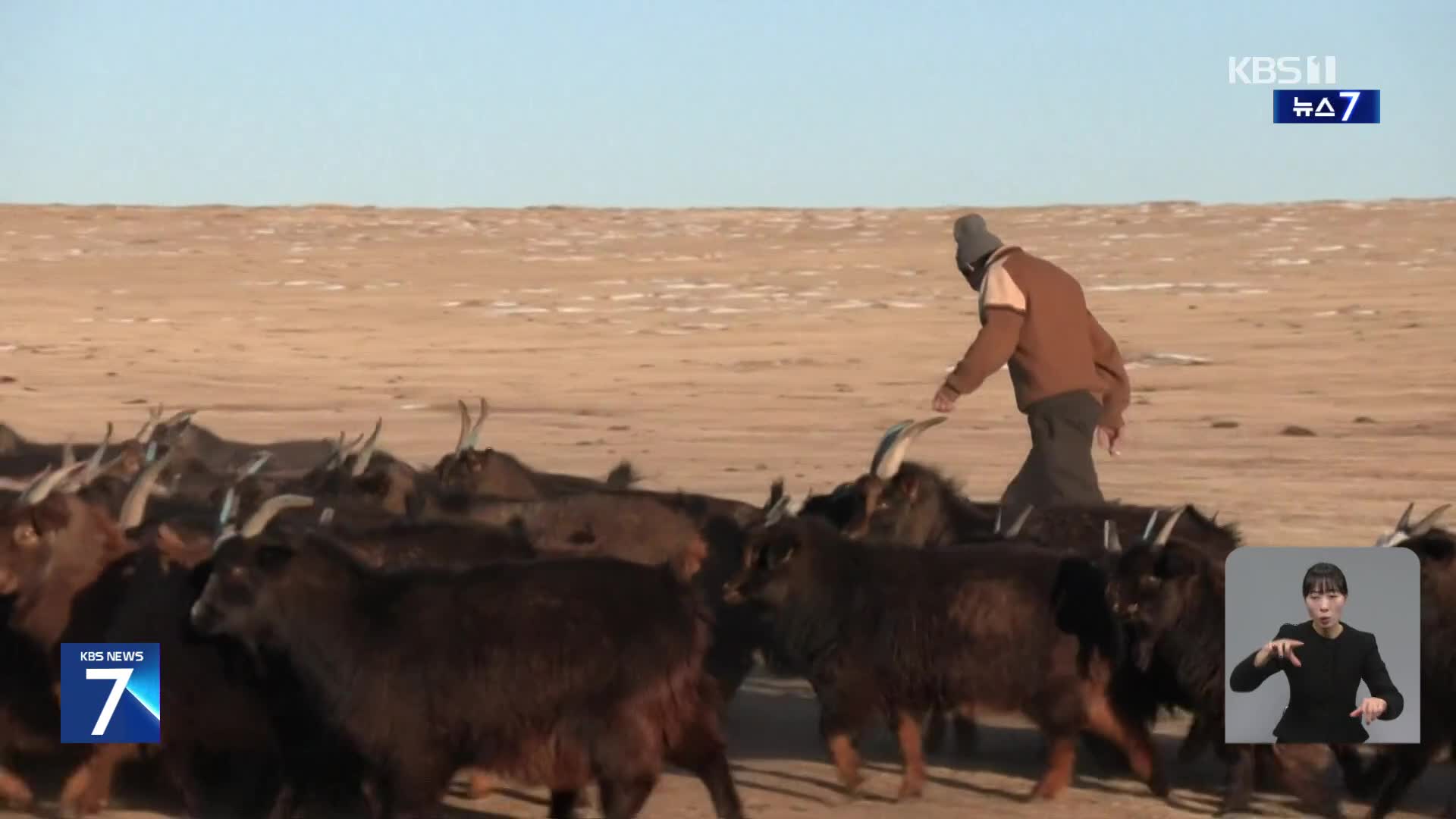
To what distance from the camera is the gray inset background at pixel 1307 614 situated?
8.43 metres

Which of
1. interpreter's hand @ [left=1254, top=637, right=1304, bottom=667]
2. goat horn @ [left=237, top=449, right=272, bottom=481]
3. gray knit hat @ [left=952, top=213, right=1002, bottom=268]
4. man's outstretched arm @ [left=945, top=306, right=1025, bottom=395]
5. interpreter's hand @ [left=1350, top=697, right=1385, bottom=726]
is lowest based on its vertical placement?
interpreter's hand @ [left=1350, top=697, right=1385, bottom=726]

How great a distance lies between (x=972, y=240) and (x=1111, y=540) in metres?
2.00

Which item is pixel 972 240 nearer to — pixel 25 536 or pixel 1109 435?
pixel 1109 435

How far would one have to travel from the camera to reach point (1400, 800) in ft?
29.2

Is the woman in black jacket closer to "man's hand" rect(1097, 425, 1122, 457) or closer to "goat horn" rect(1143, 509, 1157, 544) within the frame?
"goat horn" rect(1143, 509, 1157, 544)

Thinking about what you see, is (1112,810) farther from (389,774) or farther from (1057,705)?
(389,774)

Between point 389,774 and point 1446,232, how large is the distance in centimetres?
4683

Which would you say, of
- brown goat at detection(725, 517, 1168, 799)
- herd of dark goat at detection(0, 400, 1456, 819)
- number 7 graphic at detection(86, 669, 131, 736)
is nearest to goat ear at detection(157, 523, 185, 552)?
herd of dark goat at detection(0, 400, 1456, 819)

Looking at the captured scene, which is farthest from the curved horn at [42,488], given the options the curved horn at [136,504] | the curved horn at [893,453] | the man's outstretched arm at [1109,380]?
the man's outstretched arm at [1109,380]

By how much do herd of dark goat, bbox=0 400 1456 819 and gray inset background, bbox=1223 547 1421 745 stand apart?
139 mm

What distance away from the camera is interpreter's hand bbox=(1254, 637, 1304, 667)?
8344mm

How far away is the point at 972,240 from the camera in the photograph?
11.3m

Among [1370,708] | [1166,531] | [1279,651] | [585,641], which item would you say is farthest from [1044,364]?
[585,641]

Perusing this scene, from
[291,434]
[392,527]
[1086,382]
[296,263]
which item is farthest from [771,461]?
[296,263]
